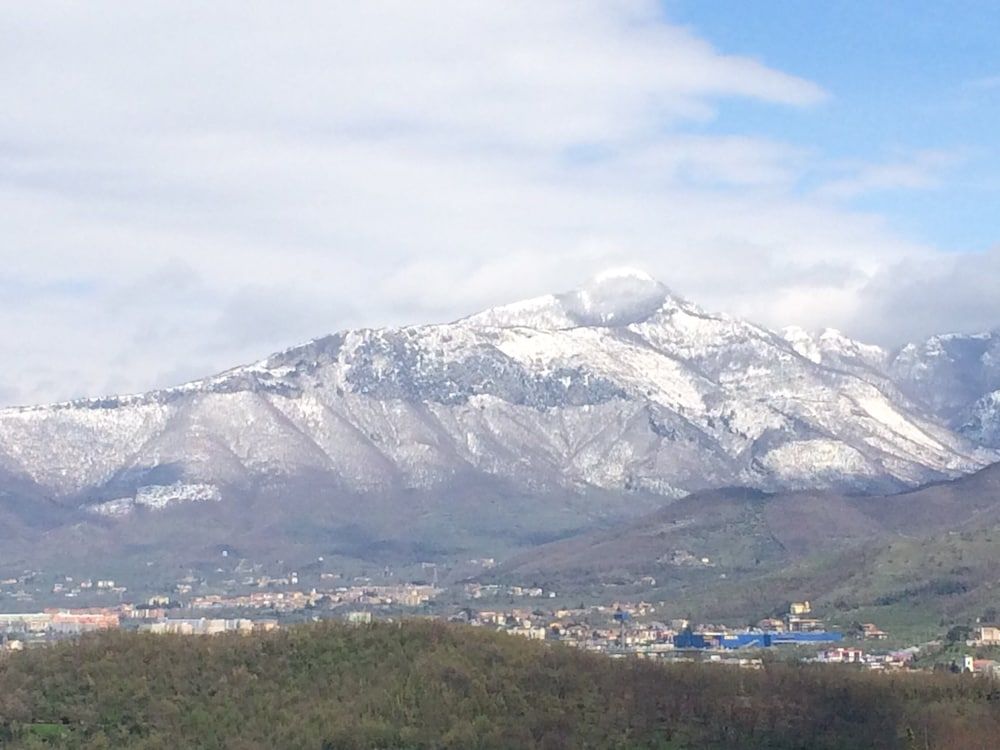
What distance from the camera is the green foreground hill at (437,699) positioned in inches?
3841

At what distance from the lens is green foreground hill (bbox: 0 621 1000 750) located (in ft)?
320

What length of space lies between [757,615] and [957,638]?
4104 centimetres

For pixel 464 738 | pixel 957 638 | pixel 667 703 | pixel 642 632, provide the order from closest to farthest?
pixel 464 738, pixel 667 703, pixel 957 638, pixel 642 632

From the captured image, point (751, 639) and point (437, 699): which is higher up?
point (751, 639)

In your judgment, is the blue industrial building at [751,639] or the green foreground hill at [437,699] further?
the blue industrial building at [751,639]

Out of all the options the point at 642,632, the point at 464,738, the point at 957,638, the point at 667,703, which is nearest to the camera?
the point at 464,738

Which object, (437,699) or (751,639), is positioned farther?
(751,639)

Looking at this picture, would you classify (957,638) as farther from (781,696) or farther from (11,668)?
(11,668)

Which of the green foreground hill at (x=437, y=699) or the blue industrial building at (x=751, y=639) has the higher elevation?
the blue industrial building at (x=751, y=639)

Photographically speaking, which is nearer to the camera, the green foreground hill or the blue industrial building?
the green foreground hill

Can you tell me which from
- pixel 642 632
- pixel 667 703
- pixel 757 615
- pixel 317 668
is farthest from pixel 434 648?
pixel 757 615

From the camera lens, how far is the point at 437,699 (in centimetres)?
10088

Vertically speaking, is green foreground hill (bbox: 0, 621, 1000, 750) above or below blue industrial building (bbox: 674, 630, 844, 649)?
below

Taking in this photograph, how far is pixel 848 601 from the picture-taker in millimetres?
193750
